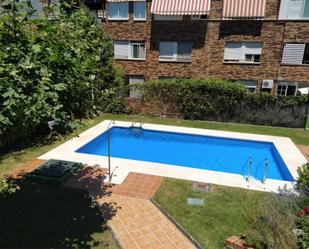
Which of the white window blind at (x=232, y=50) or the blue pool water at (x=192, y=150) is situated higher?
the white window blind at (x=232, y=50)

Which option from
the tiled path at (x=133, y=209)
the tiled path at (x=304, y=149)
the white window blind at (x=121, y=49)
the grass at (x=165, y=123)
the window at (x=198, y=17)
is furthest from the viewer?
the white window blind at (x=121, y=49)

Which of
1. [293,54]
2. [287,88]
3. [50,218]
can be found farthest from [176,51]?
[50,218]

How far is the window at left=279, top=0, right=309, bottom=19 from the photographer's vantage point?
81.9ft

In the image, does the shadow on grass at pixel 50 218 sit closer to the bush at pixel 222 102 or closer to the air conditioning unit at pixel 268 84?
the bush at pixel 222 102

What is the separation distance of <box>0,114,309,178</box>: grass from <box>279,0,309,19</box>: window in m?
10.3

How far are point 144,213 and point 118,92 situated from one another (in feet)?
55.5

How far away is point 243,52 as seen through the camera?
27.2m

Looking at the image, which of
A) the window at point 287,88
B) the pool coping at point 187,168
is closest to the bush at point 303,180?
the pool coping at point 187,168

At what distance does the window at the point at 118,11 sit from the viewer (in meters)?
29.2

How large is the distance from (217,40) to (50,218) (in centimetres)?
2274

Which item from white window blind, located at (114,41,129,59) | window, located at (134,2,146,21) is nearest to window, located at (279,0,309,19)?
window, located at (134,2,146,21)

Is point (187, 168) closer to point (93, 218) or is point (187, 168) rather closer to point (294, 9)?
point (93, 218)

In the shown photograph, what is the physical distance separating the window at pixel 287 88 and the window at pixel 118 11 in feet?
54.1

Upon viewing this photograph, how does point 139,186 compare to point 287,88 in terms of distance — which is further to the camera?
point 287,88
